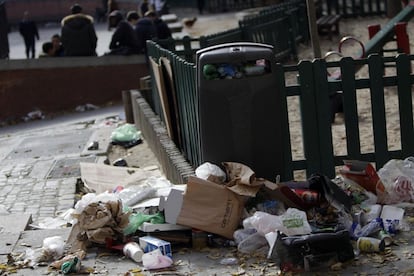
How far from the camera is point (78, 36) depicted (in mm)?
20594

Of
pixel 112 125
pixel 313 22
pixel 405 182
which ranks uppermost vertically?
pixel 313 22

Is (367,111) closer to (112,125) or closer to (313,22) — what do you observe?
(313,22)

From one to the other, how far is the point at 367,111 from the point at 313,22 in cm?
261

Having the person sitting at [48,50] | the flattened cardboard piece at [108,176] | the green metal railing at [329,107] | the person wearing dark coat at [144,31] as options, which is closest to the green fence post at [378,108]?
the green metal railing at [329,107]

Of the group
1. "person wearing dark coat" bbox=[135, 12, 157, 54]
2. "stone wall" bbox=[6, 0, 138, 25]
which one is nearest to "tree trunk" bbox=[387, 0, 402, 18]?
"person wearing dark coat" bbox=[135, 12, 157, 54]

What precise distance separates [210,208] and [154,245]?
1.80 feet

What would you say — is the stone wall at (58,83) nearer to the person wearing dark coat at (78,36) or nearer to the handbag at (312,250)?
the person wearing dark coat at (78,36)

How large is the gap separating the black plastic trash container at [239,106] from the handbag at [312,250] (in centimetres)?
147

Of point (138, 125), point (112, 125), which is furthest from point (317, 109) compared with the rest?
point (112, 125)

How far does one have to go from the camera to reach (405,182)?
25.1 ft

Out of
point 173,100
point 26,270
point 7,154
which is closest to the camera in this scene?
point 26,270

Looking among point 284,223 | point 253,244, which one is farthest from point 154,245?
point 284,223

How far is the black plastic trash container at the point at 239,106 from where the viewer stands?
25.4ft

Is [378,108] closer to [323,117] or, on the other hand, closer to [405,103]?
[405,103]
